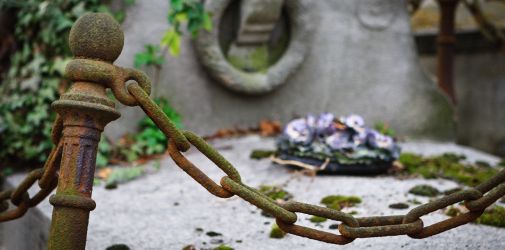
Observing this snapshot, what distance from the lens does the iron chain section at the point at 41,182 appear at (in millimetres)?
1451

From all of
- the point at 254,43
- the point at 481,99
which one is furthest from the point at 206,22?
the point at 481,99

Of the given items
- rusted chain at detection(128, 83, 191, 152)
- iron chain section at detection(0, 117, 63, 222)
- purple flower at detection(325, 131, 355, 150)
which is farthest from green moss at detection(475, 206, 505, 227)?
iron chain section at detection(0, 117, 63, 222)

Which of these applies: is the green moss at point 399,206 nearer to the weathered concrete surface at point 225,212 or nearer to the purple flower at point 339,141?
the weathered concrete surface at point 225,212

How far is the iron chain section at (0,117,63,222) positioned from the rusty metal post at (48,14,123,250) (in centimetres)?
12

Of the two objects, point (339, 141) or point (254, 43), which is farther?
point (254, 43)

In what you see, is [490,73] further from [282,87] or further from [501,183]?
[501,183]

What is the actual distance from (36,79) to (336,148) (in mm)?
1786

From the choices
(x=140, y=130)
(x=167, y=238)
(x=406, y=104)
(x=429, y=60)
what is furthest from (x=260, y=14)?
(x=429, y=60)

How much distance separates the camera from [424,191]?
245 centimetres

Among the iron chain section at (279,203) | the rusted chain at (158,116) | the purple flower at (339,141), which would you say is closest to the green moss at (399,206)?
the purple flower at (339,141)

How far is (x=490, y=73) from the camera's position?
250 inches

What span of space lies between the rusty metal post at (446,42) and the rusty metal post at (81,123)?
177 inches

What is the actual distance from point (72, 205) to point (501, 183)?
110 cm

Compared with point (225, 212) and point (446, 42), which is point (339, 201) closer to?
point (225, 212)
